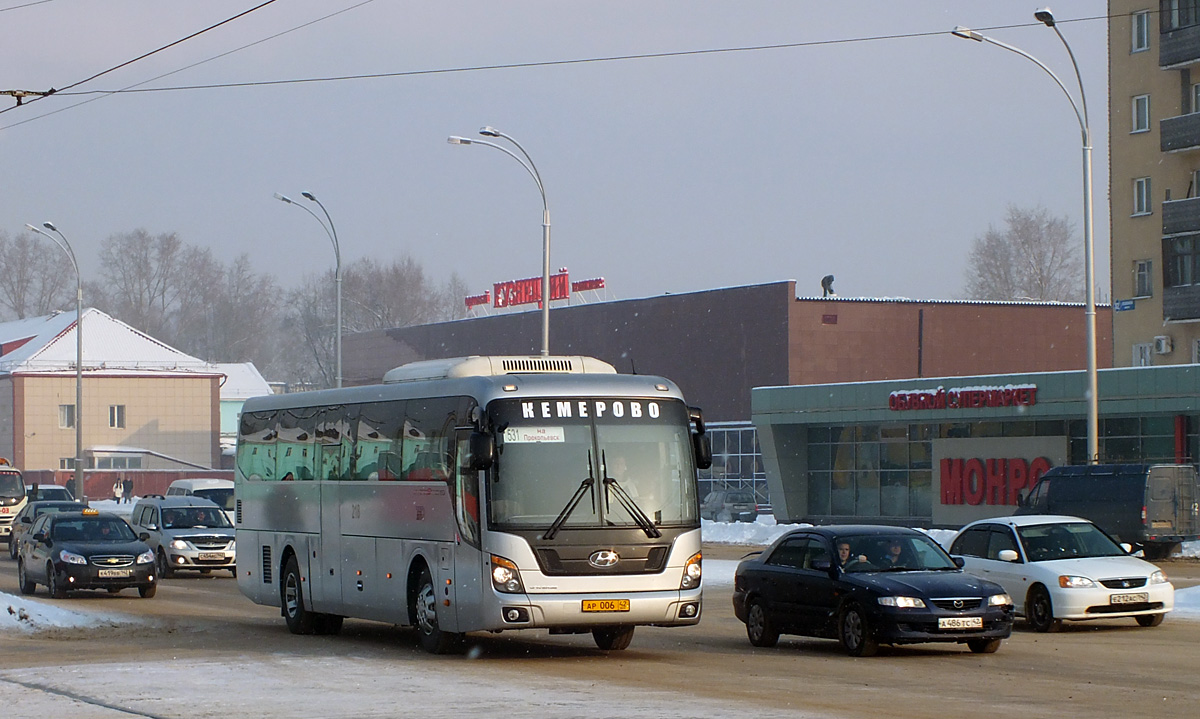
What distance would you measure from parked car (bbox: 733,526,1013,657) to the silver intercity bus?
1628mm

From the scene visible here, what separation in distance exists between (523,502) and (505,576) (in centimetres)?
75

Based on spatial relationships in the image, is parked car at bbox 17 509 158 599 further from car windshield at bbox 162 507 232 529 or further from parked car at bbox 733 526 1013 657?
parked car at bbox 733 526 1013 657

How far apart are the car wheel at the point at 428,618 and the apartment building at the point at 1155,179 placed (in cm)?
4459

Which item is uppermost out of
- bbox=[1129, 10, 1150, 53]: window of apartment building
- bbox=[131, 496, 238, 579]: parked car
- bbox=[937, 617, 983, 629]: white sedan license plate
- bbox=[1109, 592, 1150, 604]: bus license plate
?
bbox=[1129, 10, 1150, 53]: window of apartment building

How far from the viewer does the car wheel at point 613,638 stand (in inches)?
698

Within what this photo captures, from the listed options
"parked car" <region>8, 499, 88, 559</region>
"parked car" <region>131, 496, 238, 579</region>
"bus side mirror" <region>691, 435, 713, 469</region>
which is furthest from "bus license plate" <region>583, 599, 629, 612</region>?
"parked car" <region>8, 499, 88, 559</region>

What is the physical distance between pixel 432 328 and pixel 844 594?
261 feet

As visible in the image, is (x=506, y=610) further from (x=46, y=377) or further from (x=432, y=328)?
(x=46, y=377)

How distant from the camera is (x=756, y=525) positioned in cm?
5212

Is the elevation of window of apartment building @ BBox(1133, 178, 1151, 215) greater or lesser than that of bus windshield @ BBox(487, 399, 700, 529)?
greater

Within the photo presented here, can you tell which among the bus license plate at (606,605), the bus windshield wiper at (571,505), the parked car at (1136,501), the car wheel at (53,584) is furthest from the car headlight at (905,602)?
the parked car at (1136,501)

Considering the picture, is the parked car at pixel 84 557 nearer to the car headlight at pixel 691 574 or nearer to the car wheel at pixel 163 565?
the car wheel at pixel 163 565

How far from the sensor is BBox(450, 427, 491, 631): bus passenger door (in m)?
16.2

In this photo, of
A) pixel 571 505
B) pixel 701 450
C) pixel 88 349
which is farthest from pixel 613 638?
pixel 88 349
